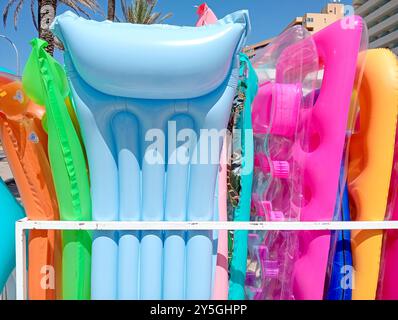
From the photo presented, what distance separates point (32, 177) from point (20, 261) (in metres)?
0.34

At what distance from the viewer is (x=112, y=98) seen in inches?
49.1

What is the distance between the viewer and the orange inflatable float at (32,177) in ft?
4.43

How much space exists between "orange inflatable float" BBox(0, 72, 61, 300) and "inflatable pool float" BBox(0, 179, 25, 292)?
156 mm

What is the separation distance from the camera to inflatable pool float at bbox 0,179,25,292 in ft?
4.69

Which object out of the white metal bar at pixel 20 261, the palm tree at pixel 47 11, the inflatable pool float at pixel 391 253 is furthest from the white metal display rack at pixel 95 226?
the palm tree at pixel 47 11

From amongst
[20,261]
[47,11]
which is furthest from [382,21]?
[20,261]

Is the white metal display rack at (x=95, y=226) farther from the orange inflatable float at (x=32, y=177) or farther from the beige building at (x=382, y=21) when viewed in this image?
the beige building at (x=382, y=21)

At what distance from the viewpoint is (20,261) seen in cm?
125

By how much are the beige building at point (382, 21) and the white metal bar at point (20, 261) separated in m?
36.2

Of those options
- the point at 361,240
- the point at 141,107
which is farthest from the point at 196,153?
the point at 361,240

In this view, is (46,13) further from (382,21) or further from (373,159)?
(382,21)

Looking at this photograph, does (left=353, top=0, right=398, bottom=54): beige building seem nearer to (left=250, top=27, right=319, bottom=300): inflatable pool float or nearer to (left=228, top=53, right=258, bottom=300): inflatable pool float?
(left=250, top=27, right=319, bottom=300): inflatable pool float

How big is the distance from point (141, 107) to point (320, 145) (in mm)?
762

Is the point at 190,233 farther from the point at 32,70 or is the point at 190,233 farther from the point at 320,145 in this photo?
the point at 32,70
